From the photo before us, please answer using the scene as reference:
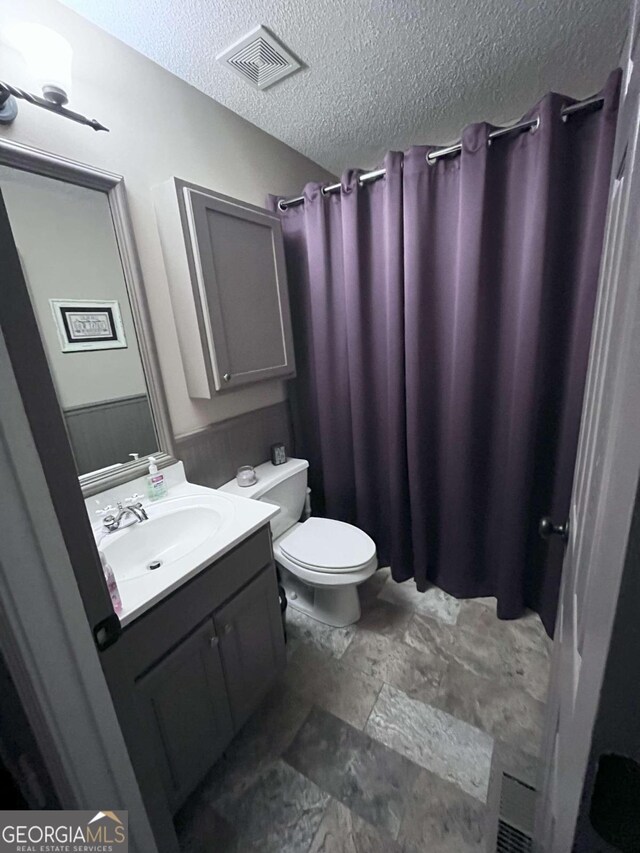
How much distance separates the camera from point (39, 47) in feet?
3.00

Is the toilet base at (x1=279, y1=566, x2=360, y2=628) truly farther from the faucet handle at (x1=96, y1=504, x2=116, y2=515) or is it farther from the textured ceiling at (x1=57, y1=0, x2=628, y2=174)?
the textured ceiling at (x1=57, y1=0, x2=628, y2=174)

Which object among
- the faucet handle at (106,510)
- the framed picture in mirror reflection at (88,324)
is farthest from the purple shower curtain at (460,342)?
the faucet handle at (106,510)

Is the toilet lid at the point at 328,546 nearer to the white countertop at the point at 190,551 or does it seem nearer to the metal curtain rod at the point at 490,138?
the white countertop at the point at 190,551

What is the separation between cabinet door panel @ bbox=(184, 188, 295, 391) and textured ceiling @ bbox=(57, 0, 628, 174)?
1.52 feet

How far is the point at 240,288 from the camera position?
1.48 meters

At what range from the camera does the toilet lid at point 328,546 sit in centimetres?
149

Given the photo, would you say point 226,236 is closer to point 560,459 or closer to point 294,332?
point 294,332

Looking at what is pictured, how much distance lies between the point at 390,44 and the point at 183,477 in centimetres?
178

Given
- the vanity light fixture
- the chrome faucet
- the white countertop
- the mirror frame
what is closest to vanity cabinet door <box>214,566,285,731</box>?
the white countertop

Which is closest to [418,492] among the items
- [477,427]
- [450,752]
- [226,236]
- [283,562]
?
[477,427]

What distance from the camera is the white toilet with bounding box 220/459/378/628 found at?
4.87 ft

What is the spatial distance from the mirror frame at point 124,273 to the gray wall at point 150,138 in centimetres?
4

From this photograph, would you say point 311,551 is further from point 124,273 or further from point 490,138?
point 490,138

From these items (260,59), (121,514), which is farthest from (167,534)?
(260,59)
